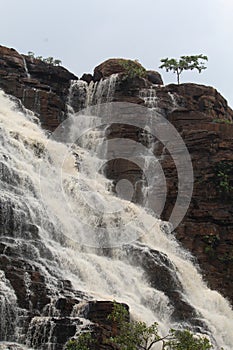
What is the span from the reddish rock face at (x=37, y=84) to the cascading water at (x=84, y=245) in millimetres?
5921

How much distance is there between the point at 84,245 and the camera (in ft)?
100

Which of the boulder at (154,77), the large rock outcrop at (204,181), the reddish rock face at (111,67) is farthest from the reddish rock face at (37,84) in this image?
the boulder at (154,77)

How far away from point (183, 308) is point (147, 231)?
282 inches

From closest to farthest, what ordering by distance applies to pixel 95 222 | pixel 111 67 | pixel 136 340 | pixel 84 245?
pixel 136 340
pixel 84 245
pixel 95 222
pixel 111 67

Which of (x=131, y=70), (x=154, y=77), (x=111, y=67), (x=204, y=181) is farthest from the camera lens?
(x=154, y=77)

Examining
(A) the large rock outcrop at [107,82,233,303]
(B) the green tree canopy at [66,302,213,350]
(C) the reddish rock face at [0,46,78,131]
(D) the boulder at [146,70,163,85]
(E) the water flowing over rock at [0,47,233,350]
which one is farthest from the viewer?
(D) the boulder at [146,70,163,85]

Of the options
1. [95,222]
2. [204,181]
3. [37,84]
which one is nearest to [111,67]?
[37,84]

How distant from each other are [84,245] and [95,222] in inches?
113

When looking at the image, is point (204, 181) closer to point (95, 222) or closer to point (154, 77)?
point (95, 222)

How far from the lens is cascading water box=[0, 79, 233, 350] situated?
26328 millimetres

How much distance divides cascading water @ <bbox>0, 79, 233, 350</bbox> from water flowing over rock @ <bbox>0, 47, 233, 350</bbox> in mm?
66

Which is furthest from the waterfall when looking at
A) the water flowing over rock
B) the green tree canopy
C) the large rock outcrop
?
the green tree canopy

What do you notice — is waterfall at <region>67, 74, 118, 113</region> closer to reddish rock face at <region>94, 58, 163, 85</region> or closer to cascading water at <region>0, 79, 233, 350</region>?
reddish rock face at <region>94, 58, 163, 85</region>

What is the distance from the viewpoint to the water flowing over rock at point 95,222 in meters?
23.9
